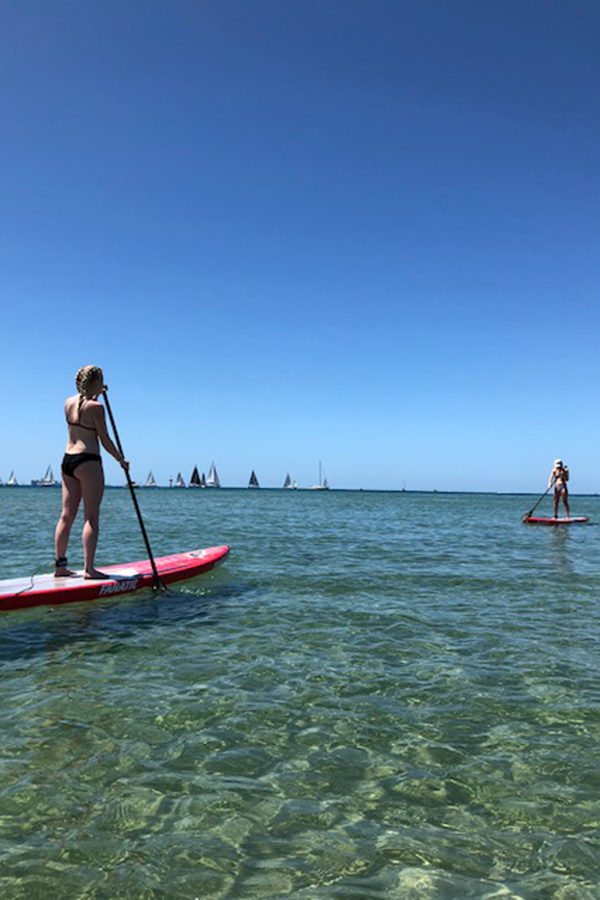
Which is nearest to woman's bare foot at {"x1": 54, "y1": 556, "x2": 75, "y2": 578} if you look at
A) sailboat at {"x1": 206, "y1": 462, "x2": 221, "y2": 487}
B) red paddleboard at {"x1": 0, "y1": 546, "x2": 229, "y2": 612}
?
red paddleboard at {"x1": 0, "y1": 546, "x2": 229, "y2": 612}

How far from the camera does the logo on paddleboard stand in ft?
28.2

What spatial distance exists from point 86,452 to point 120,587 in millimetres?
2246

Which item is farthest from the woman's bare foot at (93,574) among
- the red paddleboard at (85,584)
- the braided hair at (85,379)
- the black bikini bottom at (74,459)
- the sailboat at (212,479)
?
the sailboat at (212,479)

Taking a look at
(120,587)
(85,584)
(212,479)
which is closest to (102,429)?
(85,584)

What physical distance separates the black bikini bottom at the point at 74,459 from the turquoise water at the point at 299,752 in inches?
84.4

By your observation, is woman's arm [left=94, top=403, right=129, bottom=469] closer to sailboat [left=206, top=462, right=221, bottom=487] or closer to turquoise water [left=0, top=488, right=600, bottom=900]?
turquoise water [left=0, top=488, right=600, bottom=900]

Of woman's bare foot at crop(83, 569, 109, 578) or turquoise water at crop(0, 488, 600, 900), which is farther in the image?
woman's bare foot at crop(83, 569, 109, 578)

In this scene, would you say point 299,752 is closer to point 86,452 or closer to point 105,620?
point 105,620

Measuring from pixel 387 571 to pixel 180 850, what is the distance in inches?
394

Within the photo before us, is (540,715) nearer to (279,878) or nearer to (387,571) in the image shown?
(279,878)

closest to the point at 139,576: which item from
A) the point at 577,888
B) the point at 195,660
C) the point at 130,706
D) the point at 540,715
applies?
the point at 195,660

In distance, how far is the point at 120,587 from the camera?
349 inches

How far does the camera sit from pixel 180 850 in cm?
286

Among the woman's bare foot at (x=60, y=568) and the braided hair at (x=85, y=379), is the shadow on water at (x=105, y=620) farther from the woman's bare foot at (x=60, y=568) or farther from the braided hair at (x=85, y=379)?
the braided hair at (x=85, y=379)
